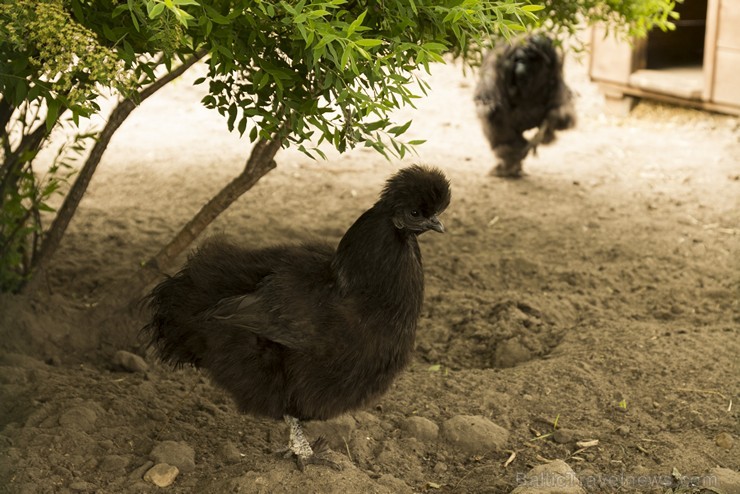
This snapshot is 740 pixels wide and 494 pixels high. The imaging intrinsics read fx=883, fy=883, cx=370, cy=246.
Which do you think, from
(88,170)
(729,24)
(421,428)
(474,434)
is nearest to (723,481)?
(474,434)

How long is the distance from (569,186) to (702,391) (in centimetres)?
368

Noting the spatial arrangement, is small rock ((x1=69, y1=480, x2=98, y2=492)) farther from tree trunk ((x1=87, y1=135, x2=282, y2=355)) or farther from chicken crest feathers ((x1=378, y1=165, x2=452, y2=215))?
chicken crest feathers ((x1=378, y1=165, x2=452, y2=215))

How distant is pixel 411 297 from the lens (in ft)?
10.8

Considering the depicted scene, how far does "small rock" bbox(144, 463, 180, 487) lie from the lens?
11.0 feet

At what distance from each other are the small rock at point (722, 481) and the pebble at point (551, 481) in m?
0.48

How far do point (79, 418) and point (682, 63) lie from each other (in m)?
8.43

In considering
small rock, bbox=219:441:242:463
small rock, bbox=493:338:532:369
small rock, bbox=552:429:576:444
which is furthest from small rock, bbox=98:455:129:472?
small rock, bbox=493:338:532:369

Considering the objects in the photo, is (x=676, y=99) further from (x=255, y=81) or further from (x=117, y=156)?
(x=255, y=81)

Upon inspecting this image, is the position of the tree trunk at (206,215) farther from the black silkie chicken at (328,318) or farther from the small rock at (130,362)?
the black silkie chicken at (328,318)

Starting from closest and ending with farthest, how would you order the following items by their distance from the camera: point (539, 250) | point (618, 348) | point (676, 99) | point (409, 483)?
point (409, 483) → point (618, 348) → point (539, 250) → point (676, 99)

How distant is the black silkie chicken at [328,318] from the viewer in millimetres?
3221

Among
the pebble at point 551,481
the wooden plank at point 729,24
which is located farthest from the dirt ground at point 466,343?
the wooden plank at point 729,24

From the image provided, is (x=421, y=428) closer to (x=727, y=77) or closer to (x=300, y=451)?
A: (x=300, y=451)

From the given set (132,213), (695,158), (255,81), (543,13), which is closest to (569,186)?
(695,158)
